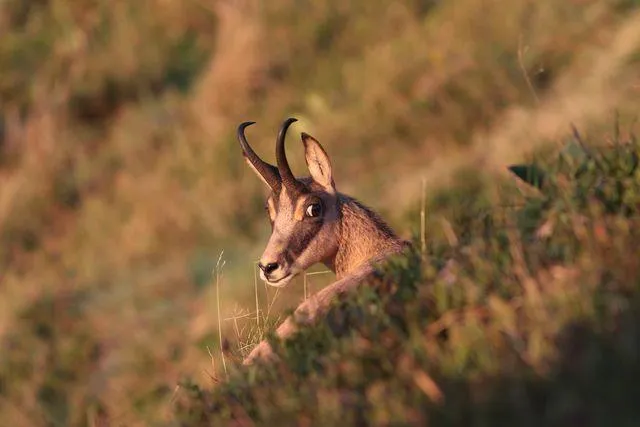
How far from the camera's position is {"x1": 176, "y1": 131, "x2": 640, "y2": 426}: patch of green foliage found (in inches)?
160

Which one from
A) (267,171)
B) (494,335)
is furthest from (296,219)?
(494,335)

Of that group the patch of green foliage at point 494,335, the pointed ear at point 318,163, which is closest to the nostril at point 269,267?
the pointed ear at point 318,163

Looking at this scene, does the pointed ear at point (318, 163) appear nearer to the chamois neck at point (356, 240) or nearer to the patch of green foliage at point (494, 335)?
the chamois neck at point (356, 240)

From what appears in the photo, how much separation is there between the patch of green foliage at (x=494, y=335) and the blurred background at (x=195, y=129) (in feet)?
16.3

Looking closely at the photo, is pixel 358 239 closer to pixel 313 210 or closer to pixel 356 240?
pixel 356 240

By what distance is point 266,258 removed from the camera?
7949 millimetres

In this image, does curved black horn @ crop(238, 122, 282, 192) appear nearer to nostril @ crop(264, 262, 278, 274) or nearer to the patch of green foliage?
nostril @ crop(264, 262, 278, 274)

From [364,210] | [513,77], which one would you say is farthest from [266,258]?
[513,77]

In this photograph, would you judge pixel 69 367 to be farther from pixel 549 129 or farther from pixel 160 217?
pixel 549 129

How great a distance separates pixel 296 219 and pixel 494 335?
3.67 metres

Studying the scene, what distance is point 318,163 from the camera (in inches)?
328

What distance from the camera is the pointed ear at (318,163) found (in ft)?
27.2

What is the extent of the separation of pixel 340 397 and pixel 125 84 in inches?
669

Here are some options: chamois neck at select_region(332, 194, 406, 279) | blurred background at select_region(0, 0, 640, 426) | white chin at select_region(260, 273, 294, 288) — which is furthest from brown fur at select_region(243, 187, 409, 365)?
blurred background at select_region(0, 0, 640, 426)
